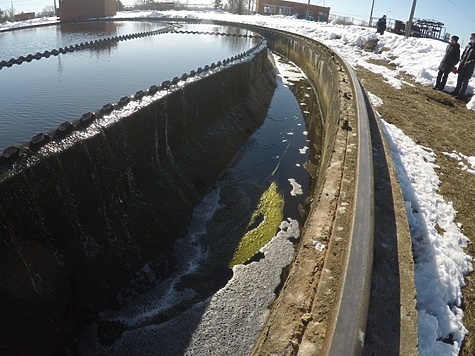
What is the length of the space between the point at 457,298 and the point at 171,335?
3.63 m

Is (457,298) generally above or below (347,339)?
below

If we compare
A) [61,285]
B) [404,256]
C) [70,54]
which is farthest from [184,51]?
[404,256]

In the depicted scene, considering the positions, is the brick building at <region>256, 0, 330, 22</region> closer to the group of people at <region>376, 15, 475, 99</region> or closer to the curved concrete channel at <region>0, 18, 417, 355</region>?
the group of people at <region>376, 15, 475, 99</region>

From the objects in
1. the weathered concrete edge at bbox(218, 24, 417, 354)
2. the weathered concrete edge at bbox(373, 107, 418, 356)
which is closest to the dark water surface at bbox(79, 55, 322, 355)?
the weathered concrete edge at bbox(218, 24, 417, 354)

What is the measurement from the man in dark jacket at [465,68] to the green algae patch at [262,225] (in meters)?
7.91

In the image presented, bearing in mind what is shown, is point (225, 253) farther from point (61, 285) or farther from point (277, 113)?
point (277, 113)

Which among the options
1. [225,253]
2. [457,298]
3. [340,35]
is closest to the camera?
[457,298]

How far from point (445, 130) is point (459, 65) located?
4.54 m

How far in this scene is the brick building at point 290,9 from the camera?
187ft

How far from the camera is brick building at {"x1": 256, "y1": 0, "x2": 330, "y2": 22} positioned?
5694 centimetres

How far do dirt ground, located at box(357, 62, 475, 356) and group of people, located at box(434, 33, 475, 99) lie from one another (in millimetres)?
423

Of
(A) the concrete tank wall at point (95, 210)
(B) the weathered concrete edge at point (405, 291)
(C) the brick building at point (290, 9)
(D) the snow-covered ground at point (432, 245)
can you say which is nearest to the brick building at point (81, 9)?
(C) the brick building at point (290, 9)

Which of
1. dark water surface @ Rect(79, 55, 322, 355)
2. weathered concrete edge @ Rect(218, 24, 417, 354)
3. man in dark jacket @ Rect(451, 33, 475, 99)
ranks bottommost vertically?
dark water surface @ Rect(79, 55, 322, 355)

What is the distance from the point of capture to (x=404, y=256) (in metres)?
4.30
